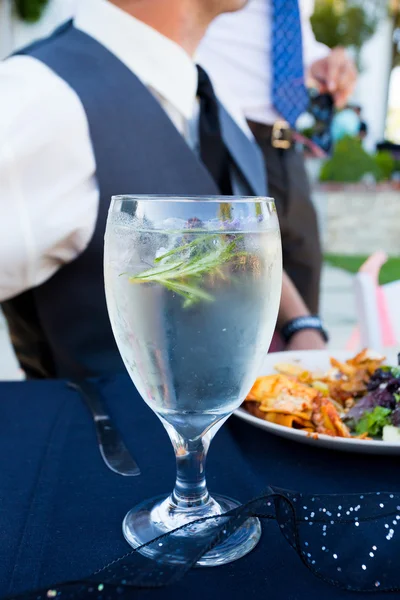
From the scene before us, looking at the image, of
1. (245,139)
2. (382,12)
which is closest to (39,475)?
(245,139)

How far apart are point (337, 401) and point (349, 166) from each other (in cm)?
784

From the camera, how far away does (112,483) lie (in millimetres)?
609

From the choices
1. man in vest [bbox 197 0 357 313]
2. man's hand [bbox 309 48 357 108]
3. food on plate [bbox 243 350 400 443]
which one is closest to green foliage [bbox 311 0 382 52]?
man's hand [bbox 309 48 357 108]

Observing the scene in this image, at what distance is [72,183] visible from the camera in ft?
3.63

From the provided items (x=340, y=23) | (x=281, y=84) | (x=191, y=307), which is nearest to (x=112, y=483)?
(x=191, y=307)

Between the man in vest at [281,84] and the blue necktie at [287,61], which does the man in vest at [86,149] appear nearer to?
the man in vest at [281,84]

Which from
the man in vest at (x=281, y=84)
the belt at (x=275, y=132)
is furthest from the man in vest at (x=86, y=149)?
the belt at (x=275, y=132)

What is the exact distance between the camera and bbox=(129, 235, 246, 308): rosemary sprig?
504 millimetres

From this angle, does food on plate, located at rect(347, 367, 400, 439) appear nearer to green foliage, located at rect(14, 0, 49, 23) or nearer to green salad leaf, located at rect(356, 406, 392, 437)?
green salad leaf, located at rect(356, 406, 392, 437)

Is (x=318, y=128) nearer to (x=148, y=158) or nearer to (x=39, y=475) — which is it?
(x=148, y=158)

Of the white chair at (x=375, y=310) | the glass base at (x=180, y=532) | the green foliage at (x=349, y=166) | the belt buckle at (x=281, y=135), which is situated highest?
the glass base at (x=180, y=532)

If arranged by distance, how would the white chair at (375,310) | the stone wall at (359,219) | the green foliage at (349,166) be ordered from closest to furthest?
the white chair at (375,310), the stone wall at (359,219), the green foliage at (349,166)

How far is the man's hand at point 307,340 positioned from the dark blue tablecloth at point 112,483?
→ 70cm

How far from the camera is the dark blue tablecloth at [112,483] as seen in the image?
0.46 meters
